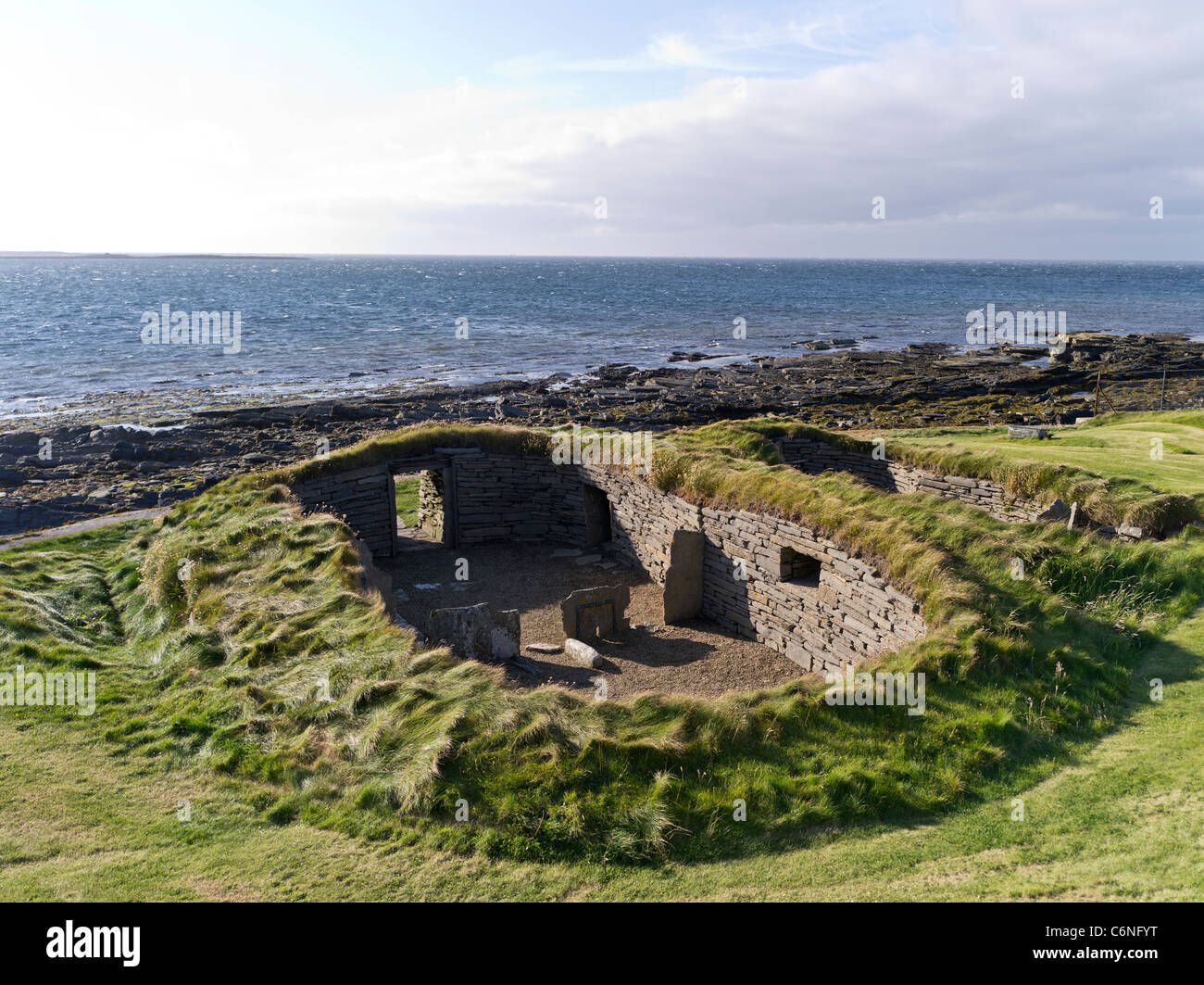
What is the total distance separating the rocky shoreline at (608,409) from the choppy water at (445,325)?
7252mm

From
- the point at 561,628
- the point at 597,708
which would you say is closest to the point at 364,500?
the point at 561,628

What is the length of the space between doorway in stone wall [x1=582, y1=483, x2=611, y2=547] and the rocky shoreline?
13924 millimetres

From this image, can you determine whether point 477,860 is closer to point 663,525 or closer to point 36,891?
point 36,891

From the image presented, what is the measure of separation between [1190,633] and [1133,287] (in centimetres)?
16152

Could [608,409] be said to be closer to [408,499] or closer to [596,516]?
[408,499]

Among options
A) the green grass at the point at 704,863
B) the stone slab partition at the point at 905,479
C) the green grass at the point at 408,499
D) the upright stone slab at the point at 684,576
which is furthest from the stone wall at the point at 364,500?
the green grass at the point at 704,863

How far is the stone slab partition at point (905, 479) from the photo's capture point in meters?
17.2

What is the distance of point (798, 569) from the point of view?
15.4 m

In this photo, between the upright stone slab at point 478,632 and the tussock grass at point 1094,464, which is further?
the tussock grass at point 1094,464

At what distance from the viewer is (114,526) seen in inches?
893

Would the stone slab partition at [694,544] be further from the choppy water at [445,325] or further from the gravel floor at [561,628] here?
the choppy water at [445,325]

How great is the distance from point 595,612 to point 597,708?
5.63 meters

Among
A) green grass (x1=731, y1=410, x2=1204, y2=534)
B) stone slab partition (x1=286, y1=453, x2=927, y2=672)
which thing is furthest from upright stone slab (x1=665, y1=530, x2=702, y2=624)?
green grass (x1=731, y1=410, x2=1204, y2=534)

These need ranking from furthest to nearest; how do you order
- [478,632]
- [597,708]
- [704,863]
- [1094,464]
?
1. [1094,464]
2. [478,632]
3. [597,708]
4. [704,863]
